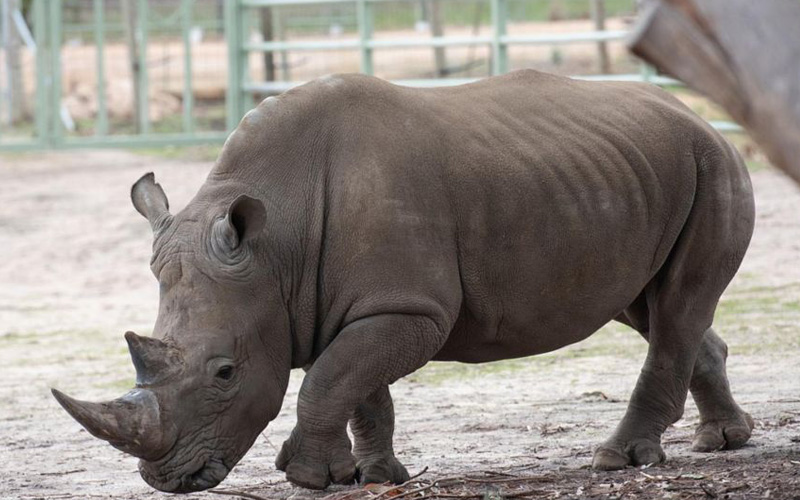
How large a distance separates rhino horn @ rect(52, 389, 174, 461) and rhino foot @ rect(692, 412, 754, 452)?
2467 mm

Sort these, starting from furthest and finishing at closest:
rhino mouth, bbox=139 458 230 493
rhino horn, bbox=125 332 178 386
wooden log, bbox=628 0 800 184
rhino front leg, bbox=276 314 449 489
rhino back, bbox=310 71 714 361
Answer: rhino back, bbox=310 71 714 361
rhino front leg, bbox=276 314 449 489
rhino mouth, bbox=139 458 230 493
rhino horn, bbox=125 332 178 386
wooden log, bbox=628 0 800 184

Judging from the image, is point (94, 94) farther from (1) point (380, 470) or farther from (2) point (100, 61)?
(1) point (380, 470)

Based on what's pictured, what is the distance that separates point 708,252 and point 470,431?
1.59 meters

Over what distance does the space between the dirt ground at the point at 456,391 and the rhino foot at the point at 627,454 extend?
0.23 ft

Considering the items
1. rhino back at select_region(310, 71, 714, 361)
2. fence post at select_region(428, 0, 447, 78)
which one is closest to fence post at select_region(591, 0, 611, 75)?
fence post at select_region(428, 0, 447, 78)

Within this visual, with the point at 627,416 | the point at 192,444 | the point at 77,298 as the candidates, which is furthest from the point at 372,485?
the point at 77,298

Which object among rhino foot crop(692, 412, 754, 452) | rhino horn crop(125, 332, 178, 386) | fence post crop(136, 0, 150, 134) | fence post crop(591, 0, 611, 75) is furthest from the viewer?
fence post crop(136, 0, 150, 134)

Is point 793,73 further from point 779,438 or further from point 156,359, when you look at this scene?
point 779,438

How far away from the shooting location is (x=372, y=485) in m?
5.30

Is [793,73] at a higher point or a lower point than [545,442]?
higher

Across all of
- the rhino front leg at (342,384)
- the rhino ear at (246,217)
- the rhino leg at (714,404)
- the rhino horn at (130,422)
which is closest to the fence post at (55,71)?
the rhino leg at (714,404)

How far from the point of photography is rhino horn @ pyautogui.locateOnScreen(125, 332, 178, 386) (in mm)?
4816

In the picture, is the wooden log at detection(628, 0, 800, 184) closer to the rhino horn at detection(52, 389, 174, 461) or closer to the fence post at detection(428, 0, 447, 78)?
the rhino horn at detection(52, 389, 174, 461)

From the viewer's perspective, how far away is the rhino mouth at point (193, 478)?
195 inches
